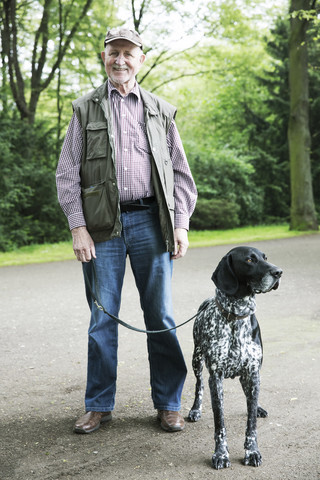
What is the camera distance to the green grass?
43.5 feet

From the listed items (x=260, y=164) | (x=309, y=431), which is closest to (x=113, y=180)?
(x=309, y=431)

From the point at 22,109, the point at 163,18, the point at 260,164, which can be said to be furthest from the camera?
the point at 260,164

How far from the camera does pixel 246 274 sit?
10.7 ft

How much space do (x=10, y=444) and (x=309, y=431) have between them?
1.93m

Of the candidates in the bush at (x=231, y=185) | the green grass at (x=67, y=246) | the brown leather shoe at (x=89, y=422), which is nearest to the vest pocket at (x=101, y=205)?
the brown leather shoe at (x=89, y=422)

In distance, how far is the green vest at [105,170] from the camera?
3.62 m

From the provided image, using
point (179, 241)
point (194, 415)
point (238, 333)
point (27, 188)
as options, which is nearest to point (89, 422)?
point (194, 415)

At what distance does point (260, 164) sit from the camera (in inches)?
957

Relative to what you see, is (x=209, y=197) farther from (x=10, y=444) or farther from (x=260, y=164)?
(x=10, y=444)

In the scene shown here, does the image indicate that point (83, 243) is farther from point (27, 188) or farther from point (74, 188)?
point (27, 188)

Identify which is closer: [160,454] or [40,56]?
[160,454]

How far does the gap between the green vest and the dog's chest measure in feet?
2.30

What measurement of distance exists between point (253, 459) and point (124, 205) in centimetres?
176

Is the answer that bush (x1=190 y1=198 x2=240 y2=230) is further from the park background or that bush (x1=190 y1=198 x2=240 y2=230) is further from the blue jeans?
the blue jeans
